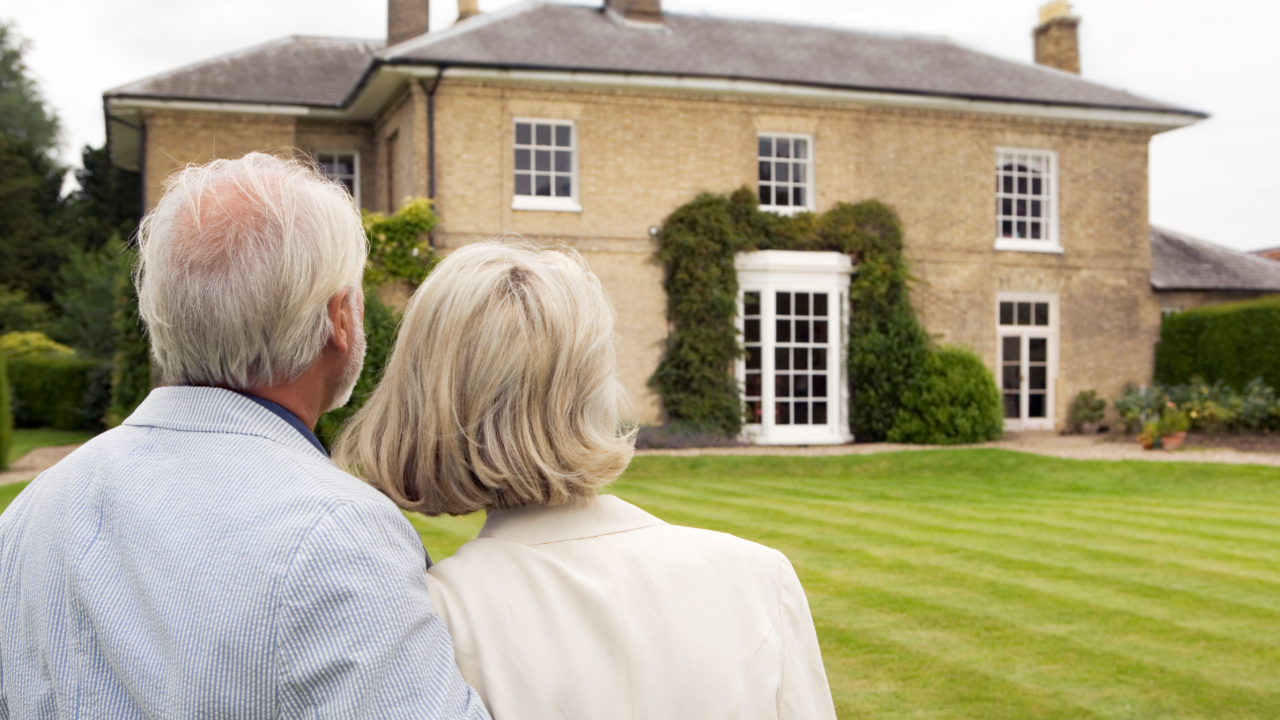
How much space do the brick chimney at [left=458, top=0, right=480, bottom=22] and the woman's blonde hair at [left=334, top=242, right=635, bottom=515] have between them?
1805 centimetres

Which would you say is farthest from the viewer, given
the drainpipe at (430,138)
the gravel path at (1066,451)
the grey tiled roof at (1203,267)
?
the grey tiled roof at (1203,267)

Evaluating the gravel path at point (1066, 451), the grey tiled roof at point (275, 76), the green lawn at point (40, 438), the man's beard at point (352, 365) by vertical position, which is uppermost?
the grey tiled roof at point (275, 76)

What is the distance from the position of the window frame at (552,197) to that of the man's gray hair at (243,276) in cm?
1371

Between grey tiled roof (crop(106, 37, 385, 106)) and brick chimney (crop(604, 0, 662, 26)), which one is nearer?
grey tiled roof (crop(106, 37, 385, 106))

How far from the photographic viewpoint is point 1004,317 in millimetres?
17578

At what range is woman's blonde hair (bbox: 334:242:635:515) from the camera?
1.49 meters

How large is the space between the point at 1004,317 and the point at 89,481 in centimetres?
1764

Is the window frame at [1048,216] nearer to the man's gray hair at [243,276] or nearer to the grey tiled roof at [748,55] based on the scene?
the grey tiled roof at [748,55]

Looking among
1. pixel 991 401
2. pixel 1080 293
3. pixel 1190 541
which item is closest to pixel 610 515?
pixel 1190 541

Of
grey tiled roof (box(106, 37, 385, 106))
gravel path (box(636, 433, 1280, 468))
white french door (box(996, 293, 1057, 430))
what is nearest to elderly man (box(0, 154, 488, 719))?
gravel path (box(636, 433, 1280, 468))

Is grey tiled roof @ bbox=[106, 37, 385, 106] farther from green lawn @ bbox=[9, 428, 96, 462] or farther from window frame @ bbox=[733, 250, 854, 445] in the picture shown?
window frame @ bbox=[733, 250, 854, 445]

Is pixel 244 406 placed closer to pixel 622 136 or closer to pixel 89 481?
pixel 89 481

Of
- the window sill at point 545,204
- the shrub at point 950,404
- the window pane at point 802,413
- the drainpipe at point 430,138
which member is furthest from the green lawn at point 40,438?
the shrub at point 950,404

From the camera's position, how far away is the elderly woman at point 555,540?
1412 mm
